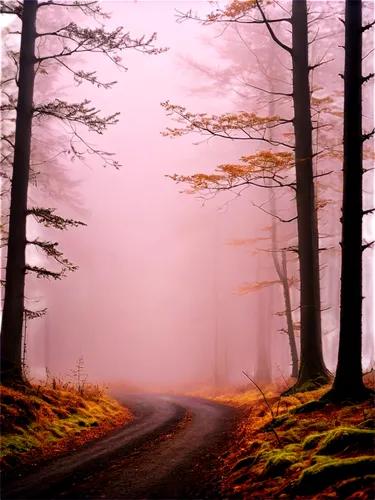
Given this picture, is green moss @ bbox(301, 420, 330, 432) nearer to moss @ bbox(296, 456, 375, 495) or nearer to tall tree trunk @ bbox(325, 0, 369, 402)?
tall tree trunk @ bbox(325, 0, 369, 402)

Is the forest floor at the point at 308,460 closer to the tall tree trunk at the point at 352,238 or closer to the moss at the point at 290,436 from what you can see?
the moss at the point at 290,436

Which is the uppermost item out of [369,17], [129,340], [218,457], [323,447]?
[369,17]

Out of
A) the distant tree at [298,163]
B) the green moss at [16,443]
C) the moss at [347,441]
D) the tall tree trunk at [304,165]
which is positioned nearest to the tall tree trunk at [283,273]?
the tall tree trunk at [304,165]

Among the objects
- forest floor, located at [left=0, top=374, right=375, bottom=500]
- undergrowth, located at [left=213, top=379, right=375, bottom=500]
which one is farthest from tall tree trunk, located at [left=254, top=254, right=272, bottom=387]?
undergrowth, located at [left=213, top=379, right=375, bottom=500]

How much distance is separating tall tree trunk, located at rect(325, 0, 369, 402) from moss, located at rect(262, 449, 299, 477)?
8.40ft

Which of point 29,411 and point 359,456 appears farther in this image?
point 29,411

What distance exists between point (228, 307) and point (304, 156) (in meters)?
38.5

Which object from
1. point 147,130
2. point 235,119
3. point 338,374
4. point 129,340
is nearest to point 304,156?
point 235,119

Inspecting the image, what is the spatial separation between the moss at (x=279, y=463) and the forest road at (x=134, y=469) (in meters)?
0.90

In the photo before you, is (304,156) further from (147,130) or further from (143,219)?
(147,130)

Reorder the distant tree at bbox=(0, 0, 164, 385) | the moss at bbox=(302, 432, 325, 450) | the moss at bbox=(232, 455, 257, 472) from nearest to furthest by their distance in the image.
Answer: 1. the moss at bbox=(302, 432, 325, 450)
2. the moss at bbox=(232, 455, 257, 472)
3. the distant tree at bbox=(0, 0, 164, 385)

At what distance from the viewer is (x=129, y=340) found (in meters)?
84.1

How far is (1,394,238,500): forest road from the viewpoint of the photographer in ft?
18.2

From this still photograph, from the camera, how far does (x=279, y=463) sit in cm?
546
